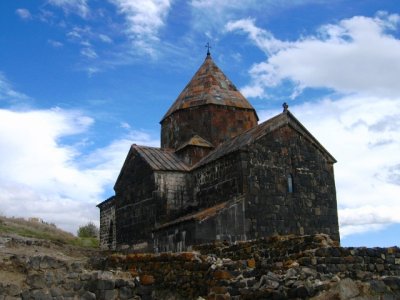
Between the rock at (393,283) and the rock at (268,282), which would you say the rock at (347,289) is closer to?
the rock at (393,283)

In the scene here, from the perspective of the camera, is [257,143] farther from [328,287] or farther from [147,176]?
[328,287]

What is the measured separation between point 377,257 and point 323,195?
7655 millimetres

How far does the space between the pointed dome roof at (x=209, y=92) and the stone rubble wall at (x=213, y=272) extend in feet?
32.2

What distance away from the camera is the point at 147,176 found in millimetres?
16172

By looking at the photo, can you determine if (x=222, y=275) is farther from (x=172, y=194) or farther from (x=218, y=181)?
(x=172, y=194)

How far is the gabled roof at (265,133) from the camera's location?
560 inches

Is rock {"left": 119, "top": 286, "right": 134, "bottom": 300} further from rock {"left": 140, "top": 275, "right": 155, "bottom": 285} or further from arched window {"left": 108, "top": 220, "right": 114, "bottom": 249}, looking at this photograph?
arched window {"left": 108, "top": 220, "right": 114, "bottom": 249}

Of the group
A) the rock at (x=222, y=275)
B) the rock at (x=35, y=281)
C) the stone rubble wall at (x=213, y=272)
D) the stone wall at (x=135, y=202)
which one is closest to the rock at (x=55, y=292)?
the stone rubble wall at (x=213, y=272)

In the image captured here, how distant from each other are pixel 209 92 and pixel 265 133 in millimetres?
4330

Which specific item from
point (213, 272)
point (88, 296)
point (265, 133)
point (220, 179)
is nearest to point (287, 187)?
point (265, 133)

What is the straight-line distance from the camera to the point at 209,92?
59.0 feet

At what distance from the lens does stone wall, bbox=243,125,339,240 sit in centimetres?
1352

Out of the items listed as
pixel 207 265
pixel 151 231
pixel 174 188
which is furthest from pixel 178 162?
pixel 207 265

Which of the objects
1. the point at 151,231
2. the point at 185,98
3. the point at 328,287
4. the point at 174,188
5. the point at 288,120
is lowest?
the point at 328,287
